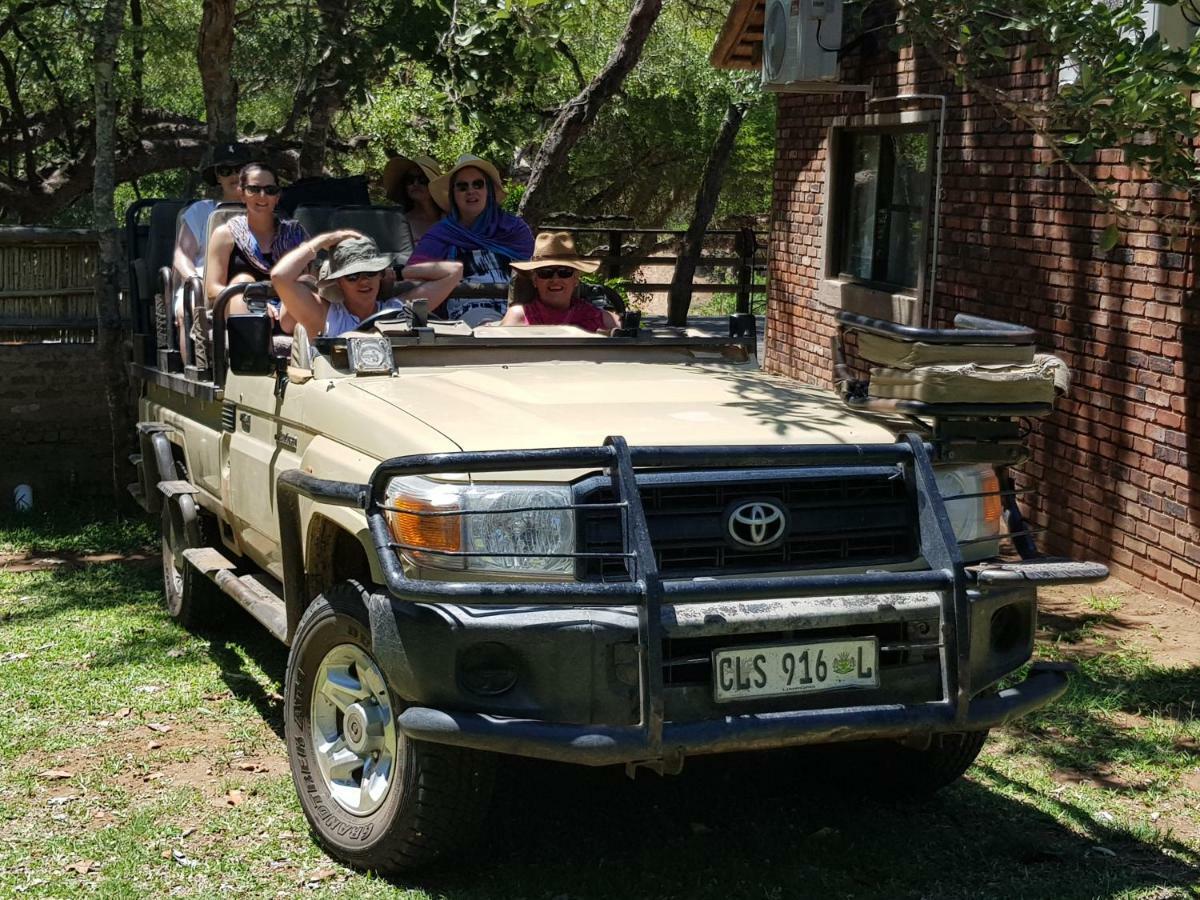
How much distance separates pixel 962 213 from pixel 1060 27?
3.29 m

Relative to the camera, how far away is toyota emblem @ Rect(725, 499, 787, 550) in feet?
13.5

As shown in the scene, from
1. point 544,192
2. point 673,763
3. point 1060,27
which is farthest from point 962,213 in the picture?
point 673,763

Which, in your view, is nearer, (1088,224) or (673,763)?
(673,763)

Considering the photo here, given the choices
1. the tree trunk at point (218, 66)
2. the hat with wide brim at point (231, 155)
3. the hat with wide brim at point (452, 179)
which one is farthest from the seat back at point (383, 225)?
the tree trunk at point (218, 66)

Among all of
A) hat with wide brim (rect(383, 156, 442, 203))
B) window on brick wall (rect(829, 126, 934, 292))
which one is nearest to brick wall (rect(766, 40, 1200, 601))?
window on brick wall (rect(829, 126, 934, 292))

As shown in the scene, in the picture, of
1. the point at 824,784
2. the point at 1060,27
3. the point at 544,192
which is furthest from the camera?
the point at 544,192

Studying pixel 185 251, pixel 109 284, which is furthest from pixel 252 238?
pixel 109 284

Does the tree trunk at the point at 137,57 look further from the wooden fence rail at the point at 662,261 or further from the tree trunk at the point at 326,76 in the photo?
the wooden fence rail at the point at 662,261

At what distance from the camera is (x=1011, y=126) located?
870 cm

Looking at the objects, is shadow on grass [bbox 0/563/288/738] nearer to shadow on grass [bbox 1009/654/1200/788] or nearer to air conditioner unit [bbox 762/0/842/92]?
shadow on grass [bbox 1009/654/1200/788]

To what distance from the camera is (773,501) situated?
4.16m

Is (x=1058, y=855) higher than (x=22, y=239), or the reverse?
(x=22, y=239)

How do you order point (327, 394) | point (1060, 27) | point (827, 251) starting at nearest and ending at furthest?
point (327, 394) < point (1060, 27) < point (827, 251)

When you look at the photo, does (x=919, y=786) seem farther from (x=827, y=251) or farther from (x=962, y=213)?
(x=827, y=251)
